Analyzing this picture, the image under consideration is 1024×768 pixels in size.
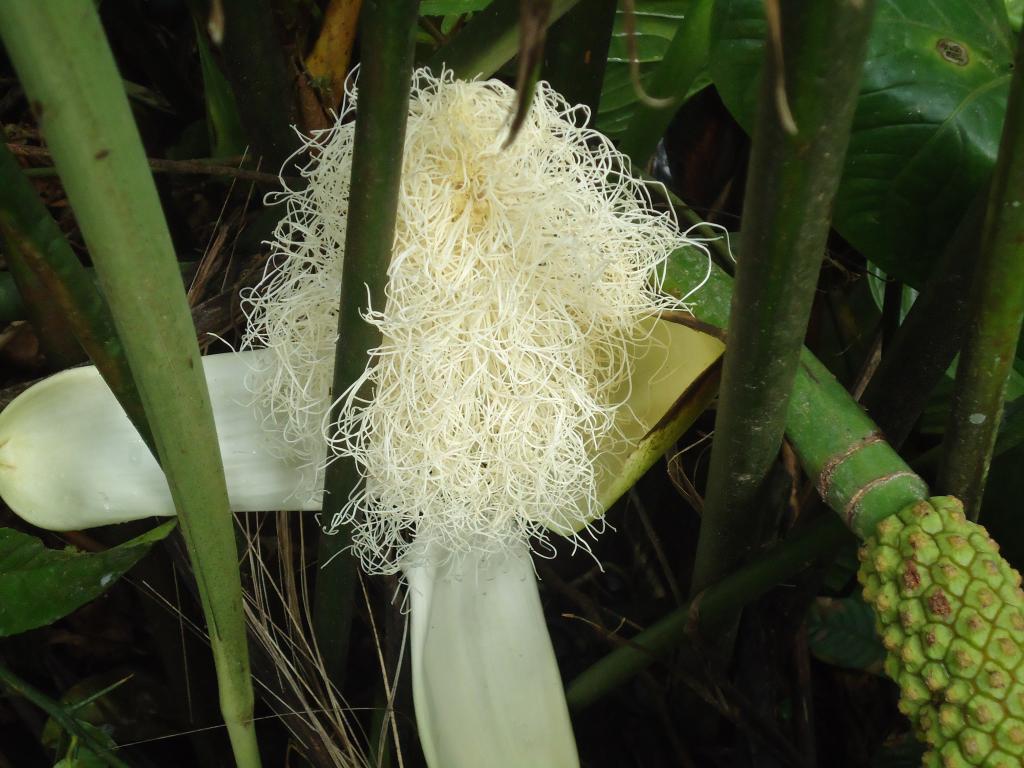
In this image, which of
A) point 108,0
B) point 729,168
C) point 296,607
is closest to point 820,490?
point 296,607

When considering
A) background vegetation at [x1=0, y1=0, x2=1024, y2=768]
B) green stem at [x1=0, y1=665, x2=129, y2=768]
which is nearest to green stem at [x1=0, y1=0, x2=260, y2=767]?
background vegetation at [x1=0, y1=0, x2=1024, y2=768]

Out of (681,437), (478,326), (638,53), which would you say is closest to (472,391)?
(478,326)

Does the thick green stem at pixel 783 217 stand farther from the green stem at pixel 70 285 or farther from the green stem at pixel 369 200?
the green stem at pixel 70 285

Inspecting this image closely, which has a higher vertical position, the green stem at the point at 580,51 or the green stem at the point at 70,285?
the green stem at the point at 580,51

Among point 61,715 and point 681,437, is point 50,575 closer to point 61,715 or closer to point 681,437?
point 61,715

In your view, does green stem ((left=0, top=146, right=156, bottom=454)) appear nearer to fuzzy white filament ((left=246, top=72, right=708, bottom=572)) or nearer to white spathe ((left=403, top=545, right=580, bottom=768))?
fuzzy white filament ((left=246, top=72, right=708, bottom=572))

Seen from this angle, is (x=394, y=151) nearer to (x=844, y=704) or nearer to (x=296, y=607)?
(x=296, y=607)

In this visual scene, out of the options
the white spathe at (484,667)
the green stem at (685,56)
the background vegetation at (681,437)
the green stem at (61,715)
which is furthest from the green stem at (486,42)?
the green stem at (61,715)
